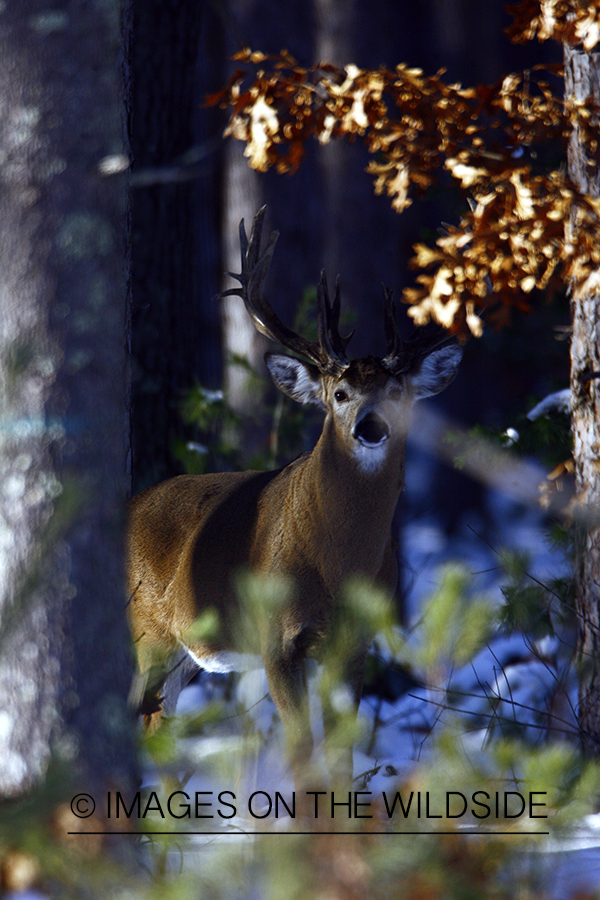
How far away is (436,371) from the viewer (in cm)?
494

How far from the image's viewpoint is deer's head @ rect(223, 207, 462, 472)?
462 cm

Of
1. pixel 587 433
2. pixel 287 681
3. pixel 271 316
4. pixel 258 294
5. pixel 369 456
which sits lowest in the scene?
pixel 287 681

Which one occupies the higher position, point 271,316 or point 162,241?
point 162,241

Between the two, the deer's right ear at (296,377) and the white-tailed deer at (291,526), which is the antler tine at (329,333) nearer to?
the white-tailed deer at (291,526)

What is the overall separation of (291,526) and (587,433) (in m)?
1.48

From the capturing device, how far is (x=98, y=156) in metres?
2.97

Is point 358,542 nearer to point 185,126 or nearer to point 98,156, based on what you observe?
point 98,156

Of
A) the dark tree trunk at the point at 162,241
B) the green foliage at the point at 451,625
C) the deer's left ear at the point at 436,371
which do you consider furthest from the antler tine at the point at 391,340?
the green foliage at the point at 451,625

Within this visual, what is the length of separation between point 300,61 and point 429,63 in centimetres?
520

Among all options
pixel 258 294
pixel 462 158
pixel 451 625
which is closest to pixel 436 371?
pixel 258 294

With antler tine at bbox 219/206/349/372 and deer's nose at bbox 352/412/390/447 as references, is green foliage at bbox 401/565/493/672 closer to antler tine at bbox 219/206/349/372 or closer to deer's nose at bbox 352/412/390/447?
deer's nose at bbox 352/412/390/447

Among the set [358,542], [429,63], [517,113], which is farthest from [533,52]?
[358,542]

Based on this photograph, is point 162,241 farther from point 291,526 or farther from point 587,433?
point 587,433

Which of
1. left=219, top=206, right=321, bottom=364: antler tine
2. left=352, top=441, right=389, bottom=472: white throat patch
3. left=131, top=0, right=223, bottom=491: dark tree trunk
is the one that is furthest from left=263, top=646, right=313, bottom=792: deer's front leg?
left=131, top=0, right=223, bottom=491: dark tree trunk
